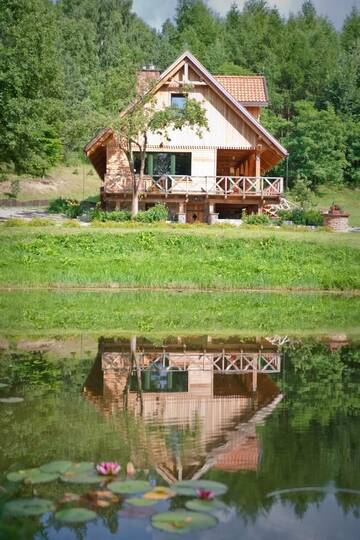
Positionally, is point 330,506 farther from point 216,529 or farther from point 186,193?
point 186,193

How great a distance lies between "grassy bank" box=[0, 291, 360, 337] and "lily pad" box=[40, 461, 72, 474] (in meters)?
8.41

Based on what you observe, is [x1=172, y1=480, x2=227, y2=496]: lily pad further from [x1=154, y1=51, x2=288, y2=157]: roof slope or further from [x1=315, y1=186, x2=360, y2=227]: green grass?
[x1=315, y1=186, x2=360, y2=227]: green grass

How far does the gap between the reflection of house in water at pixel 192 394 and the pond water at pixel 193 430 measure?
0.07 feet

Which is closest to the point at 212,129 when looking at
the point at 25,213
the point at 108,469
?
the point at 25,213

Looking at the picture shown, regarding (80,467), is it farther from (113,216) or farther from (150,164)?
(150,164)

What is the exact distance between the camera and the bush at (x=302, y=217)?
37156mm

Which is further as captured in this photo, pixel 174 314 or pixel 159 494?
pixel 174 314

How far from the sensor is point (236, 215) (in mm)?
39312

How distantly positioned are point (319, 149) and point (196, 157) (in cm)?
2282

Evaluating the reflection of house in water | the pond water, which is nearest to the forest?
the reflection of house in water

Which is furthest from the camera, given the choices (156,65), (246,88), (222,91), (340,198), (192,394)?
(156,65)

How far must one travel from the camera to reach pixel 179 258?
27703 millimetres

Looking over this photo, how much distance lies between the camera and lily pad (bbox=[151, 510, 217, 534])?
5781mm

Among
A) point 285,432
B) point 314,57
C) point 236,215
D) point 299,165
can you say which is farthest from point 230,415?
point 314,57
